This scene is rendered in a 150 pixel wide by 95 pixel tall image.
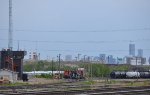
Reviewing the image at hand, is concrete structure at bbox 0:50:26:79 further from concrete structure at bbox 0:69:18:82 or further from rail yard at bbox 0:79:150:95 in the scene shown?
rail yard at bbox 0:79:150:95

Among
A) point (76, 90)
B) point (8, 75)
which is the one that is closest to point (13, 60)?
point (8, 75)

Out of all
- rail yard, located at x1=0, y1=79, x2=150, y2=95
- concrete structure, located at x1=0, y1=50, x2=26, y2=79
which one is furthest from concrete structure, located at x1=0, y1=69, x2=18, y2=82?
rail yard, located at x1=0, y1=79, x2=150, y2=95

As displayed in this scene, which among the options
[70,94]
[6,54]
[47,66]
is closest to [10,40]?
[6,54]

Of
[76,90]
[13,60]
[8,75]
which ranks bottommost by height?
[76,90]

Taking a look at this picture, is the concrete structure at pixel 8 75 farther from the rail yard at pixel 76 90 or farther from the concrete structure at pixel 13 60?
the rail yard at pixel 76 90

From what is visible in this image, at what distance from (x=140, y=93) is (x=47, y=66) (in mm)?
154177

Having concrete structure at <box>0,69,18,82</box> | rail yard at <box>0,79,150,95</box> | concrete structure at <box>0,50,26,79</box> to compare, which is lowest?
rail yard at <box>0,79,150,95</box>

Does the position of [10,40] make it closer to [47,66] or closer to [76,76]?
[76,76]

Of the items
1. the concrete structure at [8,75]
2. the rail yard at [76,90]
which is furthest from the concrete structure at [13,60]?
the rail yard at [76,90]

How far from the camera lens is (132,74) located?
9238 centimetres

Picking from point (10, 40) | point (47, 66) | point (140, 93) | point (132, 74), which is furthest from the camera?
point (47, 66)

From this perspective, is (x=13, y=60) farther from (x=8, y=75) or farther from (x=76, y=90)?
(x=76, y=90)

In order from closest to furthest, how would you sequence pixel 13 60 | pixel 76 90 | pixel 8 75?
pixel 76 90
pixel 8 75
pixel 13 60

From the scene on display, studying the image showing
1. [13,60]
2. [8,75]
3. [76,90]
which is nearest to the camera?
[76,90]
